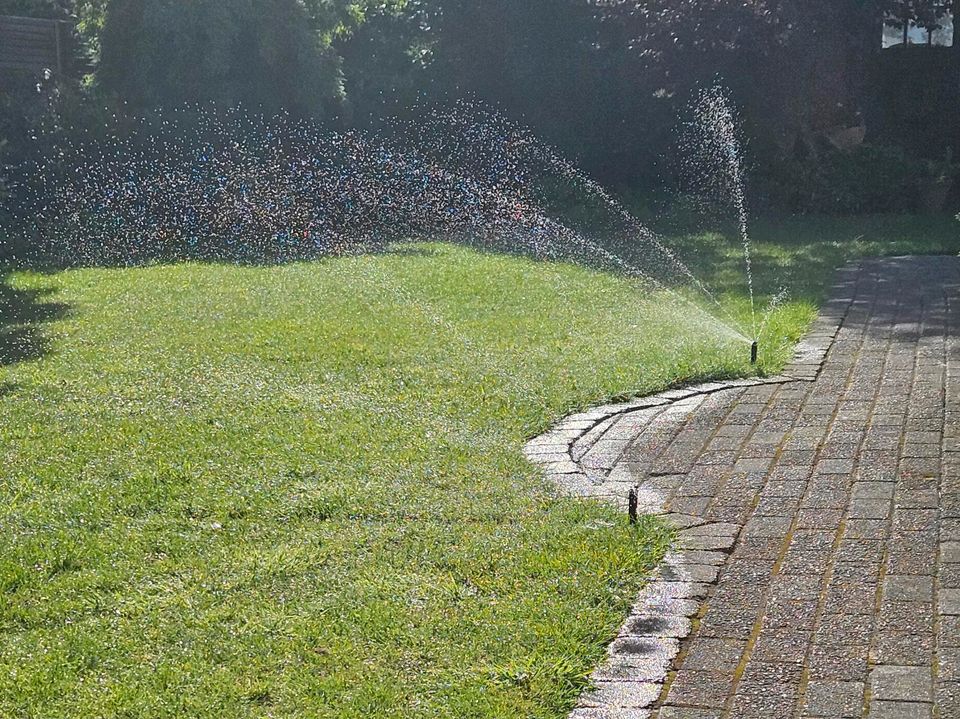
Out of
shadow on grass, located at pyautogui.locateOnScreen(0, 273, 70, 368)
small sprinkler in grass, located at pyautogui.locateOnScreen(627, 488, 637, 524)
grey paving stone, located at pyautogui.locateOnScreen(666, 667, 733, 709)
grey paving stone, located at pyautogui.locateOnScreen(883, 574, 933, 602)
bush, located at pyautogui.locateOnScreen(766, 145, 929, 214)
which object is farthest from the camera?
bush, located at pyautogui.locateOnScreen(766, 145, 929, 214)

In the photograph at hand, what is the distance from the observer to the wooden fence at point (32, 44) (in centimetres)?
1421

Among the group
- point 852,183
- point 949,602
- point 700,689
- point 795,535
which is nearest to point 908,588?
point 949,602

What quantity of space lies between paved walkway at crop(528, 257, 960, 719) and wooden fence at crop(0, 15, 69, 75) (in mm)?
10560

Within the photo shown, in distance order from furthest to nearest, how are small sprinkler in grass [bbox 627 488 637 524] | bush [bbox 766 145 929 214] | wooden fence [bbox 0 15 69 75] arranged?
bush [bbox 766 145 929 214], wooden fence [bbox 0 15 69 75], small sprinkler in grass [bbox 627 488 637 524]

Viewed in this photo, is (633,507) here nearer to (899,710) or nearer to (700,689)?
(700,689)

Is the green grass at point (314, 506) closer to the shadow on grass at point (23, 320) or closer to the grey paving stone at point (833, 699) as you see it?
the shadow on grass at point (23, 320)

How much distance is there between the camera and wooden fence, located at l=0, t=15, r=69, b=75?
14.2m

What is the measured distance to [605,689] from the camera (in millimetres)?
3211

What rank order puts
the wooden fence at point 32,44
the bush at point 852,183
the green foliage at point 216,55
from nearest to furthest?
1. the wooden fence at point 32,44
2. the green foliage at point 216,55
3. the bush at point 852,183

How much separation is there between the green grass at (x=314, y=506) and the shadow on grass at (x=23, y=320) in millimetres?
40

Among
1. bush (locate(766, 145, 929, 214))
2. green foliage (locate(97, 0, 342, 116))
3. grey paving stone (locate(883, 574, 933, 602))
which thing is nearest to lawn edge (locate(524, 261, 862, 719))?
grey paving stone (locate(883, 574, 933, 602))

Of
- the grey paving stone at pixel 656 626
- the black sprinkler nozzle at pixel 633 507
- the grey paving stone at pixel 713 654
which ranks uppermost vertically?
the black sprinkler nozzle at pixel 633 507

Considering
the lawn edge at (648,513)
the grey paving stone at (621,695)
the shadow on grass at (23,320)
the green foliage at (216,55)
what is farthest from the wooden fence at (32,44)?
the grey paving stone at (621,695)

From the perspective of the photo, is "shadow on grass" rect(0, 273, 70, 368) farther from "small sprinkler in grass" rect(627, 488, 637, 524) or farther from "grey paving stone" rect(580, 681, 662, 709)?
"grey paving stone" rect(580, 681, 662, 709)
